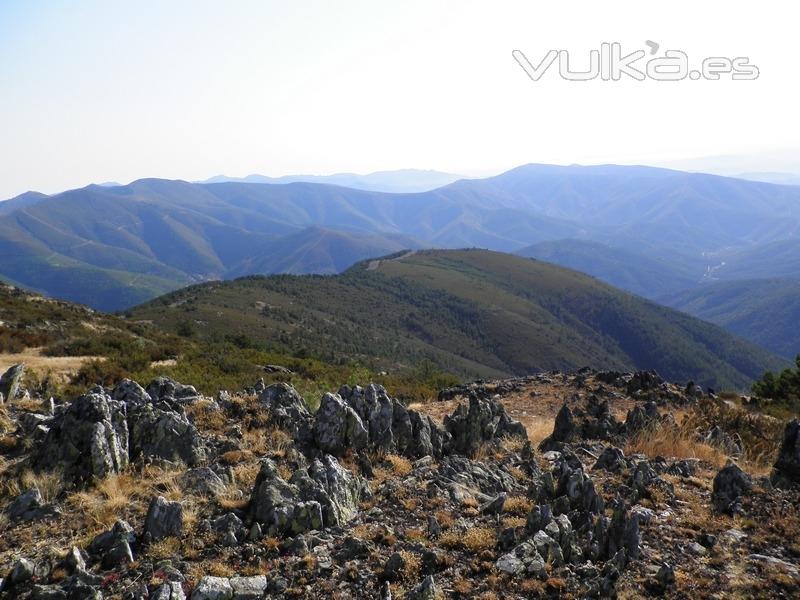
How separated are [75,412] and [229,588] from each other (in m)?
5.92

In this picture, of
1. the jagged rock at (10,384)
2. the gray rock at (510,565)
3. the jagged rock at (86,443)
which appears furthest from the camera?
the jagged rock at (10,384)

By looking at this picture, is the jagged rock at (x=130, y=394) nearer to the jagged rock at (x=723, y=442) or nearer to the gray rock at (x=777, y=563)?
the gray rock at (x=777, y=563)

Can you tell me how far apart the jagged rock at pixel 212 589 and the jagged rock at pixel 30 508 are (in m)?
3.62

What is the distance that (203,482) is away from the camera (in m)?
8.95

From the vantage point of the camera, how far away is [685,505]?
924 cm

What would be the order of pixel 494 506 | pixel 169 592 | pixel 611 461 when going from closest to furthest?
1. pixel 169 592
2. pixel 494 506
3. pixel 611 461

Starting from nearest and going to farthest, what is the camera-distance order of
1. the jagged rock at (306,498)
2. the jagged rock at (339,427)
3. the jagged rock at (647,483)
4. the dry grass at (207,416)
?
A: 1. the jagged rock at (306,498)
2. the jagged rock at (647,483)
3. the jagged rock at (339,427)
4. the dry grass at (207,416)

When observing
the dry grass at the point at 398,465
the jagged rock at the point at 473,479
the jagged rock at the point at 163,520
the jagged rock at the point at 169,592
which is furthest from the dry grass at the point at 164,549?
the jagged rock at the point at 473,479

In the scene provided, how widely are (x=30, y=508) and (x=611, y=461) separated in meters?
11.7

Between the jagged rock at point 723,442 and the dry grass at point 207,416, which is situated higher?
the dry grass at point 207,416

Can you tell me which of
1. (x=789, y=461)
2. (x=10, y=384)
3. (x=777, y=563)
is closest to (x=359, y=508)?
(x=777, y=563)

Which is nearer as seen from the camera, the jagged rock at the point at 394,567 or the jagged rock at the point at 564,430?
the jagged rock at the point at 394,567

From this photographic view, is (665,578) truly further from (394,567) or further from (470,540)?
(394,567)

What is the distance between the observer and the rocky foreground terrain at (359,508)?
6.68 metres
